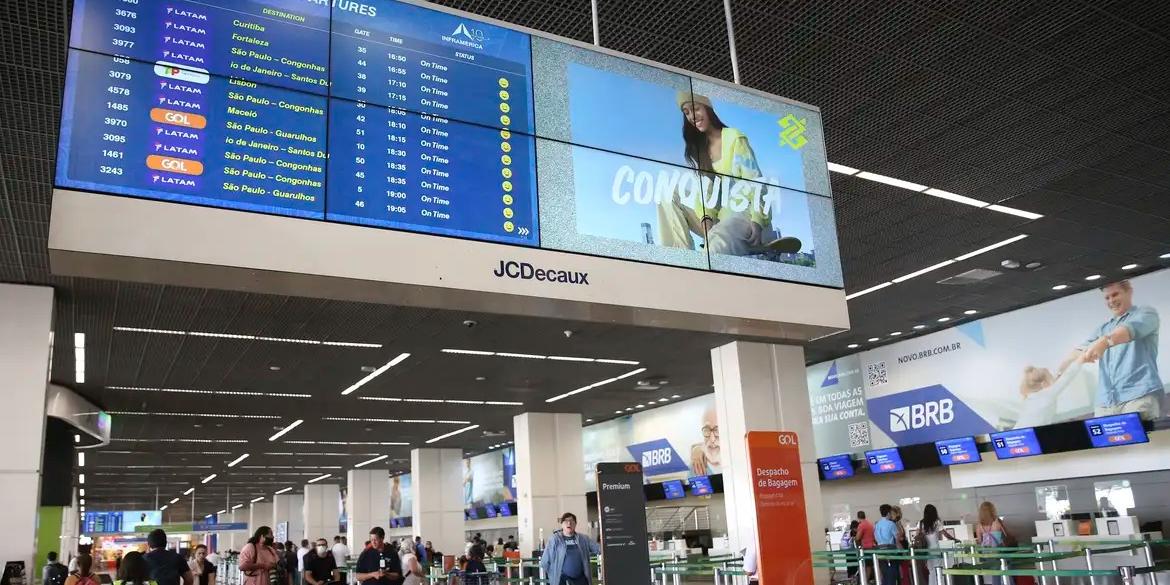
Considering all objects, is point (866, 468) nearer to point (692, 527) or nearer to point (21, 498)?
point (692, 527)

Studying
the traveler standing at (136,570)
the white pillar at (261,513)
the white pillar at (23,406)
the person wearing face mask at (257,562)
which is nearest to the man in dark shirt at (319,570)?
the person wearing face mask at (257,562)

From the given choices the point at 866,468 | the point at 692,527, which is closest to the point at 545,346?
the point at 866,468

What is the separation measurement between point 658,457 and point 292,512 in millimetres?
26587

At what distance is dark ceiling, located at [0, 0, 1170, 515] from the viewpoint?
596 centimetres

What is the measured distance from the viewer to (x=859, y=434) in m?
17.1

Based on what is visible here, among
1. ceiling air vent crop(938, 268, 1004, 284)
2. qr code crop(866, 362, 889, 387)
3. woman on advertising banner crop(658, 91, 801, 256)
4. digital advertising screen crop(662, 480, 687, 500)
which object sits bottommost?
digital advertising screen crop(662, 480, 687, 500)

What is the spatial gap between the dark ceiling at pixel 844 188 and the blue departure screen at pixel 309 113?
5.93 feet

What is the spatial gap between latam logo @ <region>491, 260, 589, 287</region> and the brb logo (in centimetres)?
1342

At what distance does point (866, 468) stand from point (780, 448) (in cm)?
1191

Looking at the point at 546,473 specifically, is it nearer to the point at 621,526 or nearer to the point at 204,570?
the point at 204,570

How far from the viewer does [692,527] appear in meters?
22.2

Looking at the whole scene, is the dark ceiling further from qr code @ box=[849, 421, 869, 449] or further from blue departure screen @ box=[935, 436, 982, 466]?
blue departure screen @ box=[935, 436, 982, 466]

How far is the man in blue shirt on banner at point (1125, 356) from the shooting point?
1268 centimetres

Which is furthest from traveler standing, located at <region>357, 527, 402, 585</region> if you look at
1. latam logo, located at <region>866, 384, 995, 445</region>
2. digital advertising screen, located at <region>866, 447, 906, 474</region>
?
latam logo, located at <region>866, 384, 995, 445</region>
